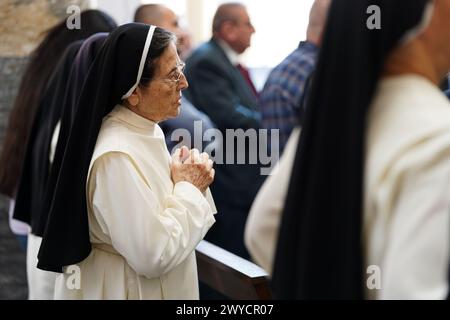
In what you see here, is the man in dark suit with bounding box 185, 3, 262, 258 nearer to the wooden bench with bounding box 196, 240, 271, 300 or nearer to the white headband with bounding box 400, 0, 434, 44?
the wooden bench with bounding box 196, 240, 271, 300

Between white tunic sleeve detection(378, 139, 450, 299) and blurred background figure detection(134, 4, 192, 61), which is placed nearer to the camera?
white tunic sleeve detection(378, 139, 450, 299)

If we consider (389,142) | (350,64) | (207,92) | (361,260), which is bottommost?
(207,92)

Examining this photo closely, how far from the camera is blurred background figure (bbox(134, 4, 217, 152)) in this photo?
13.9ft

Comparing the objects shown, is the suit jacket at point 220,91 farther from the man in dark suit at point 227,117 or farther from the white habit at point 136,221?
the white habit at point 136,221

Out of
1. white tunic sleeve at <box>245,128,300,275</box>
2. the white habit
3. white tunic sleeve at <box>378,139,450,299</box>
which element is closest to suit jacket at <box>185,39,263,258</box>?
the white habit

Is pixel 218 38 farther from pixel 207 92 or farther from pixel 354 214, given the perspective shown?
pixel 354 214

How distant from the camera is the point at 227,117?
15.4 ft

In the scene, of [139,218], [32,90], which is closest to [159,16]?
[32,90]

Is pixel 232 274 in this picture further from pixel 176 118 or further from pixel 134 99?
pixel 176 118

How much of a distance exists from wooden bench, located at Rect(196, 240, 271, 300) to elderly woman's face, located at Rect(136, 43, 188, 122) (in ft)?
2.31

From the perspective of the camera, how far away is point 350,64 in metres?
1.61

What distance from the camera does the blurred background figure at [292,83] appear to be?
3.45 meters

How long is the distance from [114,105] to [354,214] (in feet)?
4.10
